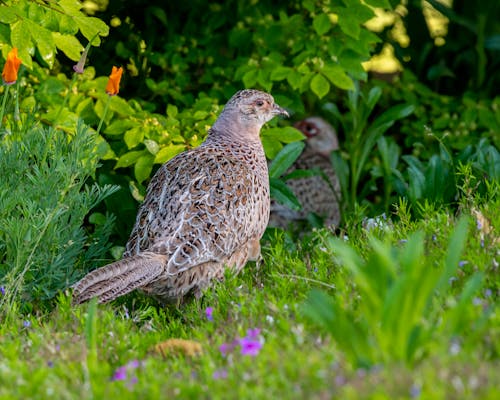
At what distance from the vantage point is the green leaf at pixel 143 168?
5844 millimetres

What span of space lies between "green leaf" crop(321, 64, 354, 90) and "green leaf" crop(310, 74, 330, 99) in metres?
0.04

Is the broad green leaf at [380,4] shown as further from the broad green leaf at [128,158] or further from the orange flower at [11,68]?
the orange flower at [11,68]

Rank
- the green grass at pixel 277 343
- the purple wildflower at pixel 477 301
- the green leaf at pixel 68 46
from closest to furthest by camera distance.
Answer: the green grass at pixel 277 343
the purple wildflower at pixel 477 301
the green leaf at pixel 68 46

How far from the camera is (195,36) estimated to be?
7422mm

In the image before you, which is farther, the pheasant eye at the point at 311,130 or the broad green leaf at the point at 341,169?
the pheasant eye at the point at 311,130

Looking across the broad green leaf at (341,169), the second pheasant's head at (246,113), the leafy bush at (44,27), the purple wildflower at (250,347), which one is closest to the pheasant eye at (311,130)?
A: the broad green leaf at (341,169)

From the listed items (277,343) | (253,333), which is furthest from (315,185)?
(277,343)

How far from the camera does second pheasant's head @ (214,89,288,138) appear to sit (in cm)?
571

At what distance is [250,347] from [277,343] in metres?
0.14

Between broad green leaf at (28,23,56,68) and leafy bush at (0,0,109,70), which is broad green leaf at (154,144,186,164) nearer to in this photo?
leafy bush at (0,0,109,70)

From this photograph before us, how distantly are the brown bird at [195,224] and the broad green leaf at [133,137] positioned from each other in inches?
15.7

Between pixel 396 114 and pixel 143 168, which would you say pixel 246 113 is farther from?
pixel 396 114

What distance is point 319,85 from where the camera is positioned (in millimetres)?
6191

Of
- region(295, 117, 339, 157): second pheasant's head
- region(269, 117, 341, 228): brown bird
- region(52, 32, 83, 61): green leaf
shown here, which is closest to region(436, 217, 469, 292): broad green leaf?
region(52, 32, 83, 61): green leaf
